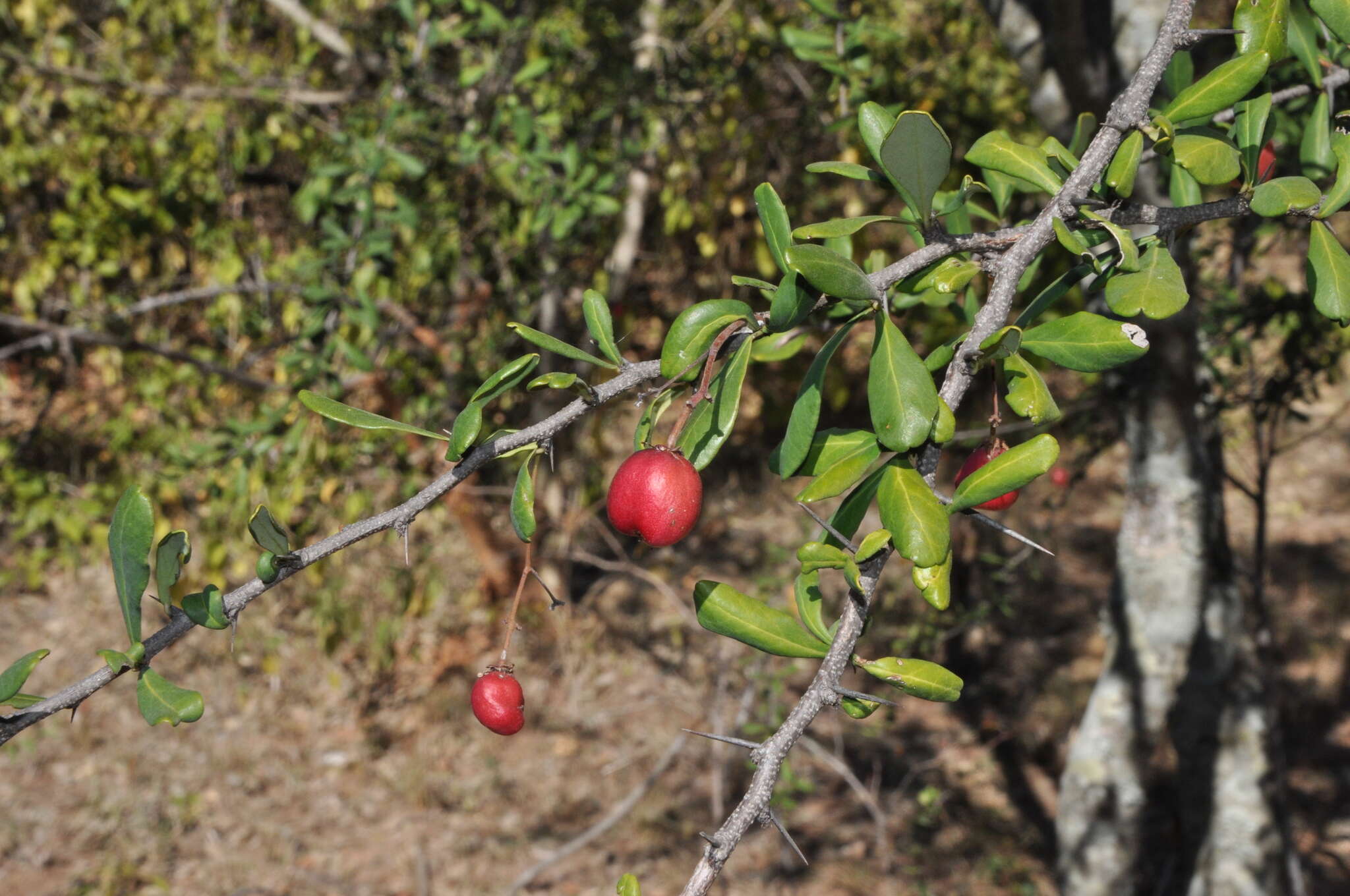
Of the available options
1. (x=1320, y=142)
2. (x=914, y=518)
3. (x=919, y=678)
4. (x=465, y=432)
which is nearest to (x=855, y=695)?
(x=919, y=678)

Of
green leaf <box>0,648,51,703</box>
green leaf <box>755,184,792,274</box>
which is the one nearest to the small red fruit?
green leaf <box>755,184,792,274</box>

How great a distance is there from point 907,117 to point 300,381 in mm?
2096

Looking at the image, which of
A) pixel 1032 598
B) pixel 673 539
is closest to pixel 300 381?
pixel 673 539

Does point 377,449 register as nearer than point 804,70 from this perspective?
Yes

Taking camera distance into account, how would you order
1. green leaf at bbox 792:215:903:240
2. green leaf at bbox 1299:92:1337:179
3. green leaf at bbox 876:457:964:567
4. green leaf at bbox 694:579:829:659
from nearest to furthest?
1. green leaf at bbox 876:457:964:567
2. green leaf at bbox 694:579:829:659
3. green leaf at bbox 792:215:903:240
4. green leaf at bbox 1299:92:1337:179

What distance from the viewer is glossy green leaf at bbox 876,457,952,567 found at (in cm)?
80

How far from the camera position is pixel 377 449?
337cm

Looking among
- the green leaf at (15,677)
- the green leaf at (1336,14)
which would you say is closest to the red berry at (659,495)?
the green leaf at (15,677)

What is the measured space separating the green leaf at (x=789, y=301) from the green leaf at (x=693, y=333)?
6 centimetres

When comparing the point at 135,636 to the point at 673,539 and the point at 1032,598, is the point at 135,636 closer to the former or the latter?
the point at 673,539

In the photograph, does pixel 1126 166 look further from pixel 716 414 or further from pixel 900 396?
pixel 716 414

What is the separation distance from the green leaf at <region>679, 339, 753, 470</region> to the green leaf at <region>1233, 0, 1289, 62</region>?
58 centimetres

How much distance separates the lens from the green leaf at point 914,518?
795 mm

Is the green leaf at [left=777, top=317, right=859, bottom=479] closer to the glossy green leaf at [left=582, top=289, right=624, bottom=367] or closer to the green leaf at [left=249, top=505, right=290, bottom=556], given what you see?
the glossy green leaf at [left=582, top=289, right=624, bottom=367]
